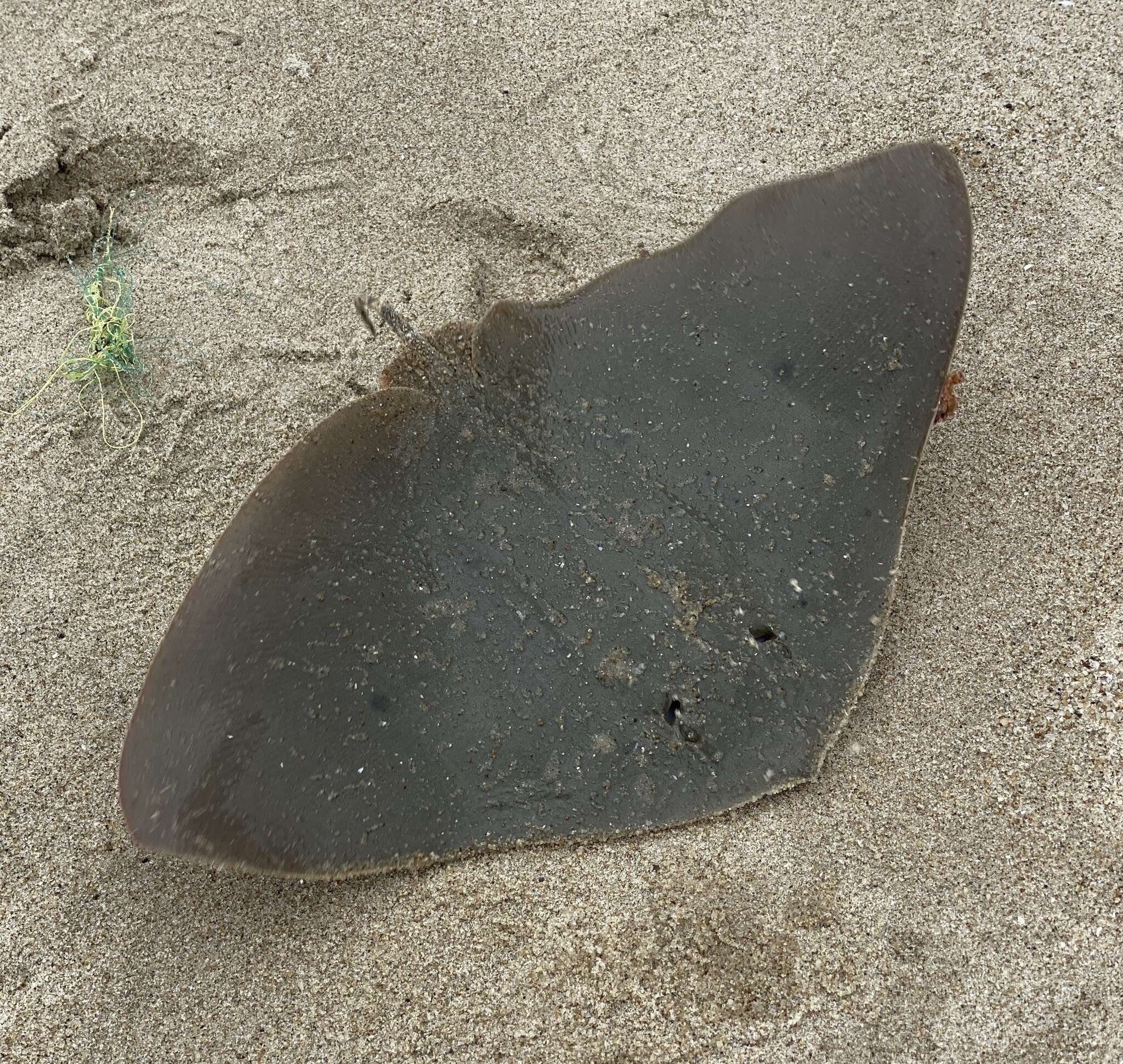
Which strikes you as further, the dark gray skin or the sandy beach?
the sandy beach

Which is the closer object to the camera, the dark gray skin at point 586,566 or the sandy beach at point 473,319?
the dark gray skin at point 586,566

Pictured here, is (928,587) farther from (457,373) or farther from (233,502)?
(233,502)

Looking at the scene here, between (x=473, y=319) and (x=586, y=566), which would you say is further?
(x=473, y=319)

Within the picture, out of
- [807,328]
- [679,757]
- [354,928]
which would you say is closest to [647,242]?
[807,328]
